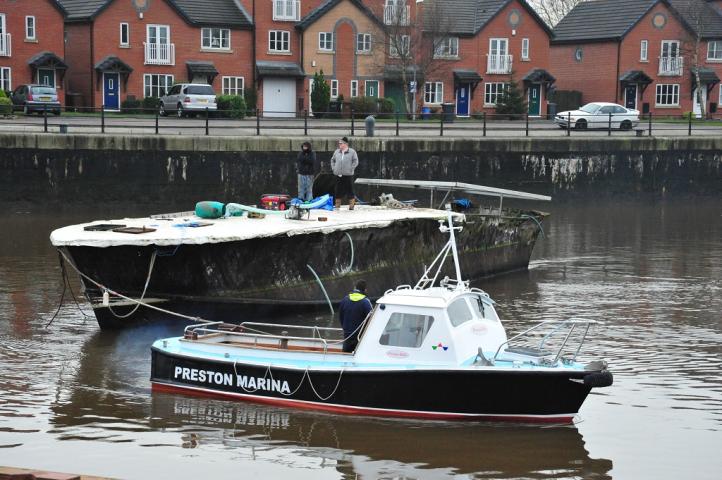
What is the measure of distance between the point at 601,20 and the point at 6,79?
35.2 meters

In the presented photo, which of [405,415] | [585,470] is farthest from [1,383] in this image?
[585,470]

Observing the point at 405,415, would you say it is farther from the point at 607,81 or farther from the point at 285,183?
the point at 607,81

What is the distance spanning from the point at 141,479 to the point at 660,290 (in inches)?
592

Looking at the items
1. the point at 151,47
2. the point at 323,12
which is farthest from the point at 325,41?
the point at 151,47

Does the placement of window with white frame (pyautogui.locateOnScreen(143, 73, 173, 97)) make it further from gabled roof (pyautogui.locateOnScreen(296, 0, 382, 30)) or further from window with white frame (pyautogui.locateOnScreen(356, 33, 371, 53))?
window with white frame (pyautogui.locateOnScreen(356, 33, 371, 53))

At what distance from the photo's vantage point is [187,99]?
5088 centimetres

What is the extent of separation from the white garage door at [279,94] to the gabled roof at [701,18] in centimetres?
2451

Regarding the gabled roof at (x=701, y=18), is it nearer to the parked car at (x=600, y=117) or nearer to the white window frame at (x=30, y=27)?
the parked car at (x=600, y=117)

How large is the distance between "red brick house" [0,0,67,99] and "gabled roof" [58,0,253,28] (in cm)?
169

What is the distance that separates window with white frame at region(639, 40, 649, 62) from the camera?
6781 centimetres

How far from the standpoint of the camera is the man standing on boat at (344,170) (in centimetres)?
2445

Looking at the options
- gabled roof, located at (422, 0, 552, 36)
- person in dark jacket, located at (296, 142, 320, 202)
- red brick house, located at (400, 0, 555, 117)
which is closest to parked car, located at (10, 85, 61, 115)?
red brick house, located at (400, 0, 555, 117)

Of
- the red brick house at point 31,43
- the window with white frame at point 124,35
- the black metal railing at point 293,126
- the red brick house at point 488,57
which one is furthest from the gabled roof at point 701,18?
the red brick house at point 31,43

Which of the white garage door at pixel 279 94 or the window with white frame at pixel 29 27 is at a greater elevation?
the window with white frame at pixel 29 27
